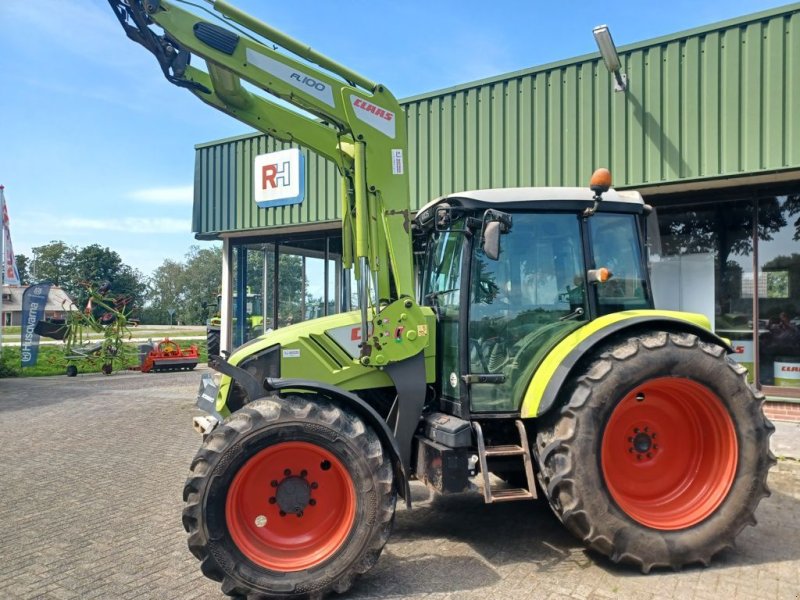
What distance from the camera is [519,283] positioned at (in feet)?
13.1

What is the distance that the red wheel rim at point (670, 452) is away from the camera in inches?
147

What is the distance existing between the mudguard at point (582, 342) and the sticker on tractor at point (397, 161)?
1671 mm

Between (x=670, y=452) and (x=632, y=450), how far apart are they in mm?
333

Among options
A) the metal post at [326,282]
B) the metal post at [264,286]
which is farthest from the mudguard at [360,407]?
the metal post at [264,286]

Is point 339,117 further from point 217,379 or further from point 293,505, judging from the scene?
point 293,505

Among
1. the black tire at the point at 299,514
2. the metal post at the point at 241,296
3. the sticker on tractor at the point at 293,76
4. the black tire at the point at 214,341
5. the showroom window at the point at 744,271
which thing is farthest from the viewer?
the black tire at the point at 214,341

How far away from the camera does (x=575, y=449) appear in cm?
346

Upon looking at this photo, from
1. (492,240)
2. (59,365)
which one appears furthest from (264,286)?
(492,240)

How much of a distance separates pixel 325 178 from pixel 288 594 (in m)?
8.42

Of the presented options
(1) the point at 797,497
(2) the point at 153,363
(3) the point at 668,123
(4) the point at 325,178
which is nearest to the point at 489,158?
(3) the point at 668,123

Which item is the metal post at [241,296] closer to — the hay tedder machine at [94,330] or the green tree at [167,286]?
the hay tedder machine at [94,330]

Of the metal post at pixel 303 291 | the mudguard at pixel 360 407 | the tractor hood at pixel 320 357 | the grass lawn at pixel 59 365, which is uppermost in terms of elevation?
the metal post at pixel 303 291

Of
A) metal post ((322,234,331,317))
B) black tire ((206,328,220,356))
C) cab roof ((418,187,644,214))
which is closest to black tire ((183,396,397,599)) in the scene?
cab roof ((418,187,644,214))

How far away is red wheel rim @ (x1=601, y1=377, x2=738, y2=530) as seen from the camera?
3.73m
